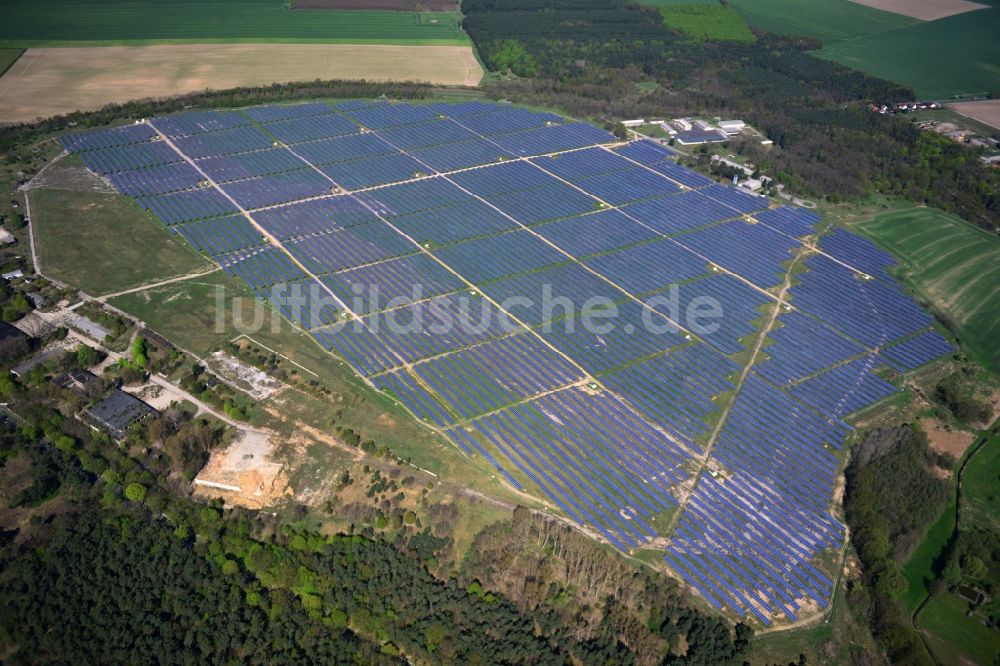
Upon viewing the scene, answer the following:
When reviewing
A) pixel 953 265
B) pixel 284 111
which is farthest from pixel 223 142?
pixel 953 265

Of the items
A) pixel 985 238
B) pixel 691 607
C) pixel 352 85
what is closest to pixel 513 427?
pixel 691 607

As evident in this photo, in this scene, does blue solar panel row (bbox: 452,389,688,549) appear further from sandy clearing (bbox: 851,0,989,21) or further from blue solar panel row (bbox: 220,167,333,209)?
sandy clearing (bbox: 851,0,989,21)

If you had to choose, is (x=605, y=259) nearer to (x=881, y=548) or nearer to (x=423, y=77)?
(x=881, y=548)

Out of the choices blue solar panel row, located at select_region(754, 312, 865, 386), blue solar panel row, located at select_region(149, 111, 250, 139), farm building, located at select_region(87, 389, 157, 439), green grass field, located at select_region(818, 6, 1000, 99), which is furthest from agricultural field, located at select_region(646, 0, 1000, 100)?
farm building, located at select_region(87, 389, 157, 439)

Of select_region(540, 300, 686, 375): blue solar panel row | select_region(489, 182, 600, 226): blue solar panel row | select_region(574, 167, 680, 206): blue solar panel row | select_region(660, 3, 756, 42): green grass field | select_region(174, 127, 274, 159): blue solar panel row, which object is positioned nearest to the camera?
select_region(540, 300, 686, 375): blue solar panel row

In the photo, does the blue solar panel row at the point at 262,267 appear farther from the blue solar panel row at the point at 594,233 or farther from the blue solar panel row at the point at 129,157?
the blue solar panel row at the point at 594,233

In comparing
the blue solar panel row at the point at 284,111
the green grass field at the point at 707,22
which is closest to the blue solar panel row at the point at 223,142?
the blue solar panel row at the point at 284,111
